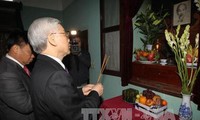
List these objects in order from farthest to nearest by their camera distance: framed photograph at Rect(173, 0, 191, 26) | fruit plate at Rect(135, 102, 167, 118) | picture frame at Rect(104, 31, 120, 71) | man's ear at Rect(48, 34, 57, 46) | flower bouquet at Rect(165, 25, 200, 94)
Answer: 1. picture frame at Rect(104, 31, 120, 71)
2. framed photograph at Rect(173, 0, 191, 26)
3. fruit plate at Rect(135, 102, 167, 118)
4. flower bouquet at Rect(165, 25, 200, 94)
5. man's ear at Rect(48, 34, 57, 46)

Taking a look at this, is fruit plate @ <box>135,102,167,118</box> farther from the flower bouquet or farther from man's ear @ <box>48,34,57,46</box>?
man's ear @ <box>48,34,57,46</box>

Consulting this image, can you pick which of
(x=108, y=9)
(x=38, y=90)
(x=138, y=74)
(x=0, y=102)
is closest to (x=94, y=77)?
(x=138, y=74)

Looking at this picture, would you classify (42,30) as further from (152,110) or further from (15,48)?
(152,110)

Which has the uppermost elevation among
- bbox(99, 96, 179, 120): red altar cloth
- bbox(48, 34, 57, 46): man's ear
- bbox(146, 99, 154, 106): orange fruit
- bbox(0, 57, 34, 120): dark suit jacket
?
bbox(48, 34, 57, 46): man's ear

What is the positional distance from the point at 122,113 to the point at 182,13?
1.29 meters

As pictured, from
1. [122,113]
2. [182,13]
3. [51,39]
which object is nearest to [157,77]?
[122,113]

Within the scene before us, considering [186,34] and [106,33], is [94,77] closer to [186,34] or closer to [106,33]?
[106,33]

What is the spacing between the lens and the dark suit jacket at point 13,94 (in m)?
1.12

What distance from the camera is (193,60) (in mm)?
1314

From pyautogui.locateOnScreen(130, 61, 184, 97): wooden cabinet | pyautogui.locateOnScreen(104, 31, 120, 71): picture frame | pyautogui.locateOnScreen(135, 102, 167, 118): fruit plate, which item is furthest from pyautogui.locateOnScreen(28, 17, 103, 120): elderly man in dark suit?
pyautogui.locateOnScreen(104, 31, 120, 71): picture frame

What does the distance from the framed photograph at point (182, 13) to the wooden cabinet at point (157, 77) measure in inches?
22.7

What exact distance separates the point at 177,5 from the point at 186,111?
1190 mm

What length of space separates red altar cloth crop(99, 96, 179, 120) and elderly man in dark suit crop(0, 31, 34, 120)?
72 centimetres

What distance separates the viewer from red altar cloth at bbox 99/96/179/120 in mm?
1408
